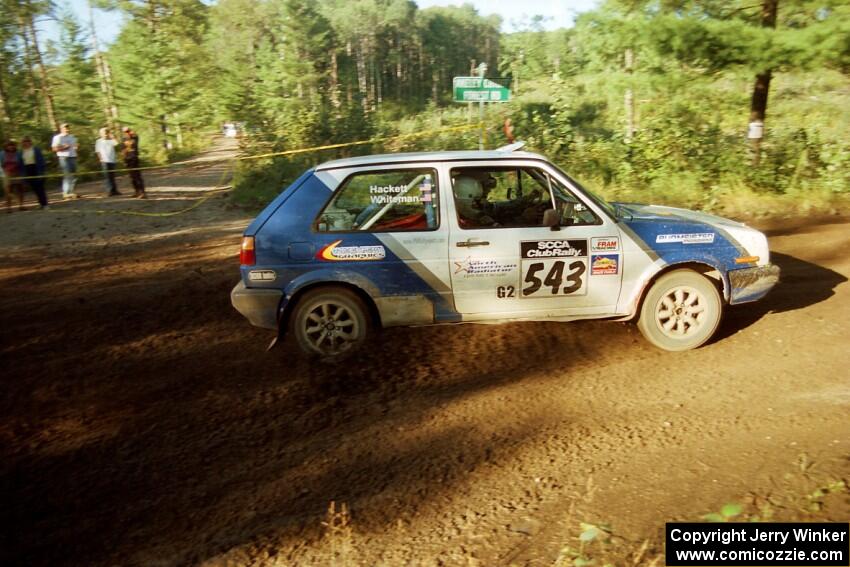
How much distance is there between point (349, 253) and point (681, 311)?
10.0ft

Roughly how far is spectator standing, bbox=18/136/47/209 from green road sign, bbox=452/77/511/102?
11404 millimetres

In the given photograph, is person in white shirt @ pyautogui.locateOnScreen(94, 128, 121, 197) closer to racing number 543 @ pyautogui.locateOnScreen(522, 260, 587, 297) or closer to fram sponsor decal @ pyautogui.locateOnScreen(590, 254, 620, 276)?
racing number 543 @ pyautogui.locateOnScreen(522, 260, 587, 297)

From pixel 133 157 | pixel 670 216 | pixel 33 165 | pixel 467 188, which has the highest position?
pixel 133 157

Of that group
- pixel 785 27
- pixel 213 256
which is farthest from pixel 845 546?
pixel 785 27

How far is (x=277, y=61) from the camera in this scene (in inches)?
1513

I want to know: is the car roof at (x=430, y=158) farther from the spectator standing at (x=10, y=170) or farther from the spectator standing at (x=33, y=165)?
the spectator standing at (x=10, y=170)

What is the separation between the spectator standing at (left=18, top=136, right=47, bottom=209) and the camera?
16.1 meters

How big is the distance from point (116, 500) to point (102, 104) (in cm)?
3650

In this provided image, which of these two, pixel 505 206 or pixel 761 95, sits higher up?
pixel 761 95

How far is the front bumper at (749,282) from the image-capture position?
5.60 m

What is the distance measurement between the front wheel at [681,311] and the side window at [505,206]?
891mm

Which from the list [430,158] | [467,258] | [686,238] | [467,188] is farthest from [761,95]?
[467,258]

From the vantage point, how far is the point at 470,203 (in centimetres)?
566

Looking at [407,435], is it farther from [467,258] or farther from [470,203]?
[470,203]
